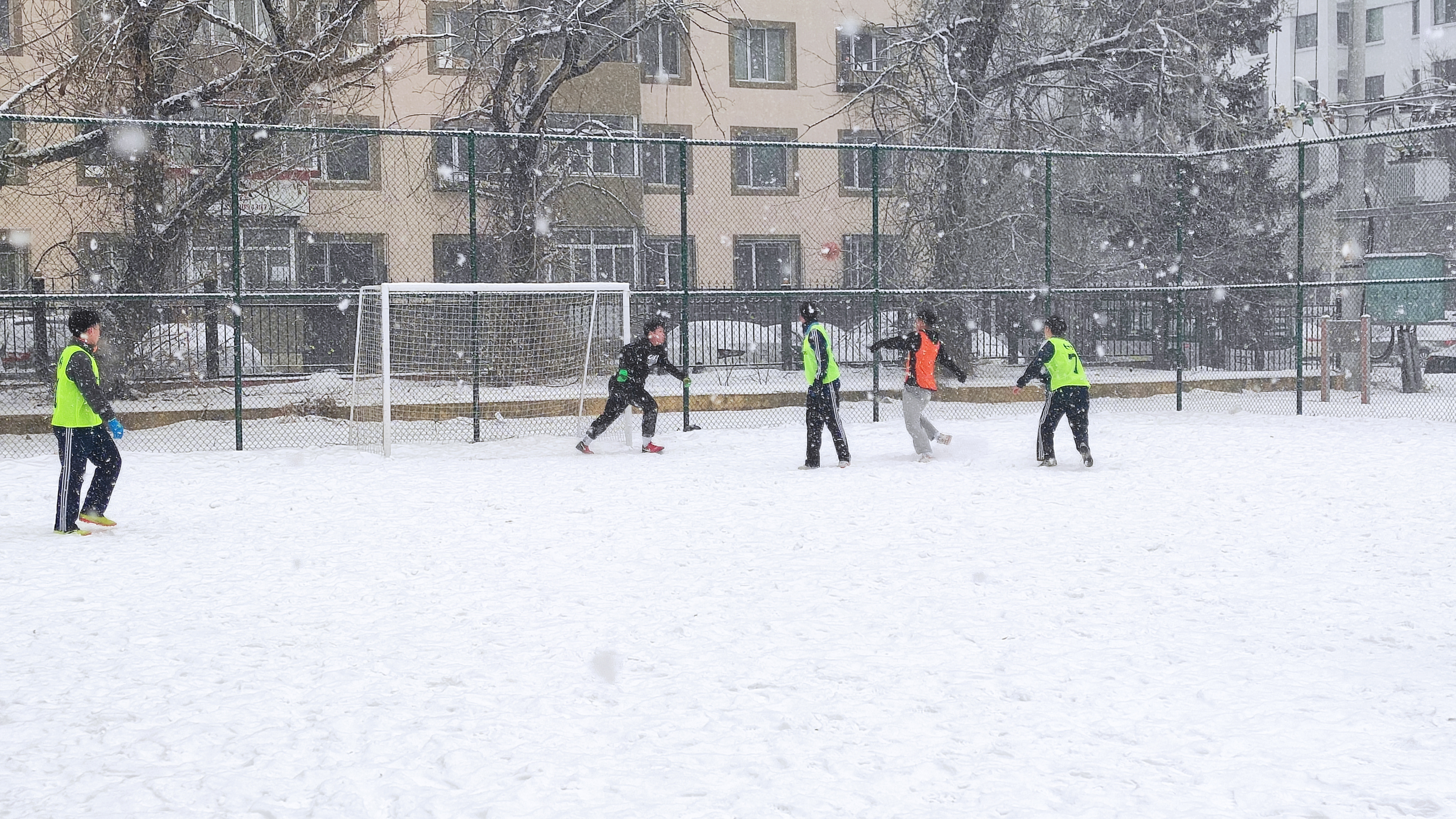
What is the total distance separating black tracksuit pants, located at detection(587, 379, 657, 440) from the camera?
13.2m

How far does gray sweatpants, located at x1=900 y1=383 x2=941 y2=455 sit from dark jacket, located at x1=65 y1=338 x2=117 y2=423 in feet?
Answer: 22.0

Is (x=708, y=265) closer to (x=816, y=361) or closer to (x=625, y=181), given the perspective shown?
→ (x=625, y=181)

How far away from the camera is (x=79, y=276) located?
1748 cm

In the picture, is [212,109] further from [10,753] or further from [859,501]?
[10,753]

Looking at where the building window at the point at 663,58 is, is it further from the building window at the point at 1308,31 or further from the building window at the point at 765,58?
the building window at the point at 1308,31

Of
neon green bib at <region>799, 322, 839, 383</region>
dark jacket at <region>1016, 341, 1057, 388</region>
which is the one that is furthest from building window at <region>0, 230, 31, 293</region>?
dark jacket at <region>1016, 341, 1057, 388</region>

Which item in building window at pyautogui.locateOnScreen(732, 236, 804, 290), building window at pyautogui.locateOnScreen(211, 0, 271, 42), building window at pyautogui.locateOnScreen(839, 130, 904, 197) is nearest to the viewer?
building window at pyautogui.locateOnScreen(839, 130, 904, 197)

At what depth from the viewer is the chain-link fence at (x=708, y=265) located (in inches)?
627

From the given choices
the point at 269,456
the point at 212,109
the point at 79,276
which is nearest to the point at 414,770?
the point at 269,456

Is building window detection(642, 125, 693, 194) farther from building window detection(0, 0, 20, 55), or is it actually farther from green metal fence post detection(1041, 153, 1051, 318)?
green metal fence post detection(1041, 153, 1051, 318)

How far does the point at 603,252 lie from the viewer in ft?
98.9

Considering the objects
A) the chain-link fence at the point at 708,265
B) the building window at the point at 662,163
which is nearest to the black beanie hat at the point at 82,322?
the chain-link fence at the point at 708,265

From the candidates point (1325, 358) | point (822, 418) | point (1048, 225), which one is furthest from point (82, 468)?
point (1325, 358)

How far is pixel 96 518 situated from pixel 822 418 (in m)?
5.92
